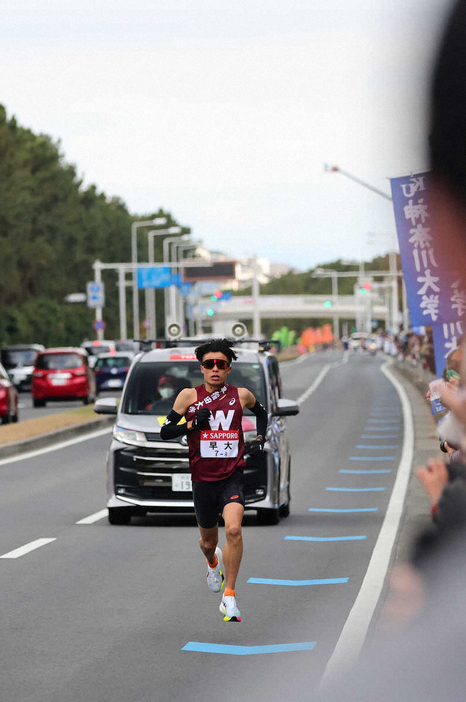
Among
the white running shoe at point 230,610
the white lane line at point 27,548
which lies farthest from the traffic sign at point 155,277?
the white running shoe at point 230,610

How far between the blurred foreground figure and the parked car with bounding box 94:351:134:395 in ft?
158

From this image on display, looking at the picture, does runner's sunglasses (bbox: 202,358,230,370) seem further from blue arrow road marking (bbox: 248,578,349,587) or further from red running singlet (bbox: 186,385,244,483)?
A: blue arrow road marking (bbox: 248,578,349,587)

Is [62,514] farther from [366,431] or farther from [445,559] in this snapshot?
[366,431]

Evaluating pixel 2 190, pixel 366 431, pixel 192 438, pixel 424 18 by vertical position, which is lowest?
pixel 366 431

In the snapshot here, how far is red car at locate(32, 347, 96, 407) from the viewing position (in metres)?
43.7

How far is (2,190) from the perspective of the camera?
266ft

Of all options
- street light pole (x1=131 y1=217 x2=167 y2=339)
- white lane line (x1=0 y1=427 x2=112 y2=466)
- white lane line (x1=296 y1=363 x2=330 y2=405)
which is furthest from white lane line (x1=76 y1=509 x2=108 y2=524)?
street light pole (x1=131 y1=217 x2=167 y2=339)

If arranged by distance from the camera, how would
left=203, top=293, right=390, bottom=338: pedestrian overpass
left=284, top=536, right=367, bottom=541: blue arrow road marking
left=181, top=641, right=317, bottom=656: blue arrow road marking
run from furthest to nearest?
left=203, top=293, right=390, bottom=338: pedestrian overpass < left=284, top=536, right=367, bottom=541: blue arrow road marking < left=181, top=641, right=317, bottom=656: blue arrow road marking

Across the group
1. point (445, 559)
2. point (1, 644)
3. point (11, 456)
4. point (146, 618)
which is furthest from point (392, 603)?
point (11, 456)

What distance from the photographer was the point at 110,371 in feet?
164

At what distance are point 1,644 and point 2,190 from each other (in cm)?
7528

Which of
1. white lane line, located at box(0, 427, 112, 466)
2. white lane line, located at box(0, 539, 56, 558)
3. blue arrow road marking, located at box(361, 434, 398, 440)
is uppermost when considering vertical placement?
white lane line, located at box(0, 539, 56, 558)

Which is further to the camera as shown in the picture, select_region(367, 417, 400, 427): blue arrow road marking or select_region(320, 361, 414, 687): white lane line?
select_region(367, 417, 400, 427): blue arrow road marking

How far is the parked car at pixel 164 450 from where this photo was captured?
13.8 meters
